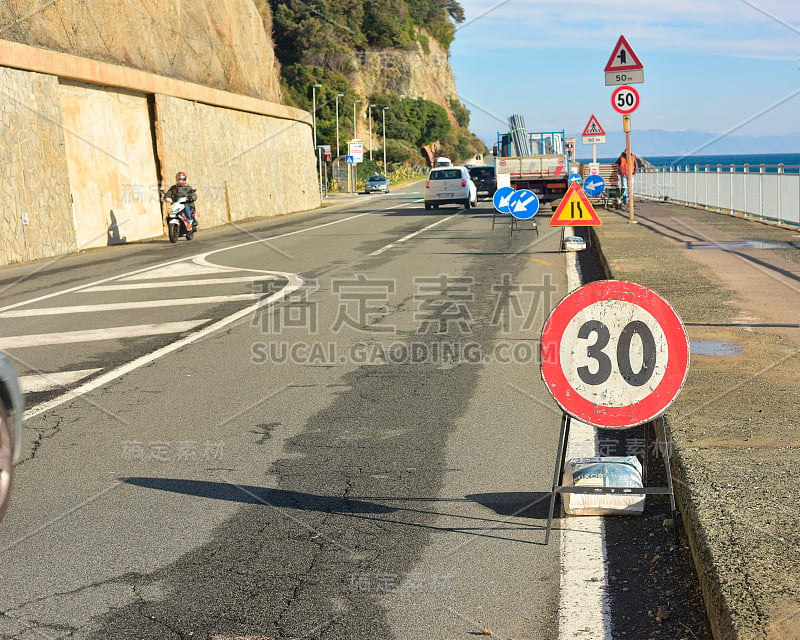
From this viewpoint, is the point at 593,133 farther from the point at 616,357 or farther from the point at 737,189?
the point at 616,357

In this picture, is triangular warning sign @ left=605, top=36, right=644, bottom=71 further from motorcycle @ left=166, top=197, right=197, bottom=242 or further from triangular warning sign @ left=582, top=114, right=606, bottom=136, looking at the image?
triangular warning sign @ left=582, top=114, right=606, bottom=136

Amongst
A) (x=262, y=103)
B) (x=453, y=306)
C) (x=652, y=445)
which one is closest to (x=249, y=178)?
(x=262, y=103)

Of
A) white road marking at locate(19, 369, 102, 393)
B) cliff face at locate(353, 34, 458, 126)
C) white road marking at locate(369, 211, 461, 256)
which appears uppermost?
cliff face at locate(353, 34, 458, 126)

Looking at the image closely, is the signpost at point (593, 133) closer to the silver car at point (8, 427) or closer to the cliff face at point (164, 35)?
the cliff face at point (164, 35)

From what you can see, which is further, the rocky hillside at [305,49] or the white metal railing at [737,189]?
the rocky hillside at [305,49]

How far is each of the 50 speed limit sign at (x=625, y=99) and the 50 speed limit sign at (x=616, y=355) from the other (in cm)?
1697

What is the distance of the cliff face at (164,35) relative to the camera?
83.1 ft

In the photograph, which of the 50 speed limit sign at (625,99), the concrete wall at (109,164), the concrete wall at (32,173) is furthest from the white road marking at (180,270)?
the 50 speed limit sign at (625,99)

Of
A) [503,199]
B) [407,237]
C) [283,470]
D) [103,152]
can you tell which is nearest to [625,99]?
[503,199]

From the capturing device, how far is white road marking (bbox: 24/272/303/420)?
781 cm

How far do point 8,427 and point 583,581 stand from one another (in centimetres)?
270

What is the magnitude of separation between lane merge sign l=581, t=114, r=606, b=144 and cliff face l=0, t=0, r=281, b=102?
13.3 m

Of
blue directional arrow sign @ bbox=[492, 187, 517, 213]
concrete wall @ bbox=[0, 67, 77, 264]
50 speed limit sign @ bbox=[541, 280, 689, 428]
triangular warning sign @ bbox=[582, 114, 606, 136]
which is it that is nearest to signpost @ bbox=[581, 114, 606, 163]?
triangular warning sign @ bbox=[582, 114, 606, 136]

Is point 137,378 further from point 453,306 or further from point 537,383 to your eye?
point 453,306
